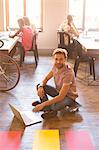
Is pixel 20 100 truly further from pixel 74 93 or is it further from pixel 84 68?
pixel 84 68

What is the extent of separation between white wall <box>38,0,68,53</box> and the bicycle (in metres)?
3.26

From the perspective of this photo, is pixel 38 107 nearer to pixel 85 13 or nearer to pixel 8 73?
pixel 8 73

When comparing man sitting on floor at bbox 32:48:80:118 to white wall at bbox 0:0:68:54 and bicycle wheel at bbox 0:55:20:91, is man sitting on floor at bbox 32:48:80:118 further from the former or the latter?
white wall at bbox 0:0:68:54

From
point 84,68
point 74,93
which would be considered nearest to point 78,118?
point 74,93

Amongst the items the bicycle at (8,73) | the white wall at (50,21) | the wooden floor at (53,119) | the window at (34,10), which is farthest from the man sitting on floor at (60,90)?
the window at (34,10)

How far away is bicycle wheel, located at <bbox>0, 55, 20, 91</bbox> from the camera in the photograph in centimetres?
471

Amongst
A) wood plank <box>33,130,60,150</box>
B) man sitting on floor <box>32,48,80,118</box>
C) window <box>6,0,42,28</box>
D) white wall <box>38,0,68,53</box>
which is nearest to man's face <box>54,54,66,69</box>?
man sitting on floor <box>32,48,80,118</box>

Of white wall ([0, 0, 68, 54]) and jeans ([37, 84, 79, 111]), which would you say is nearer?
Answer: jeans ([37, 84, 79, 111])

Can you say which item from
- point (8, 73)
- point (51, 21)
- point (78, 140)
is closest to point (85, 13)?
point (51, 21)

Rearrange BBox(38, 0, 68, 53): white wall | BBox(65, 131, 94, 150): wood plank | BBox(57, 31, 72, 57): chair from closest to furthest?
BBox(65, 131, 94, 150): wood plank, BBox(57, 31, 72, 57): chair, BBox(38, 0, 68, 53): white wall

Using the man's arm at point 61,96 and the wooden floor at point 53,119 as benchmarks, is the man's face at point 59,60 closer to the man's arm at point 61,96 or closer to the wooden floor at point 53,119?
the man's arm at point 61,96

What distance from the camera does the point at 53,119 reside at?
12.0 feet

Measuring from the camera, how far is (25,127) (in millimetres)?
3422

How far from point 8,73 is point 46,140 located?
2027 mm
